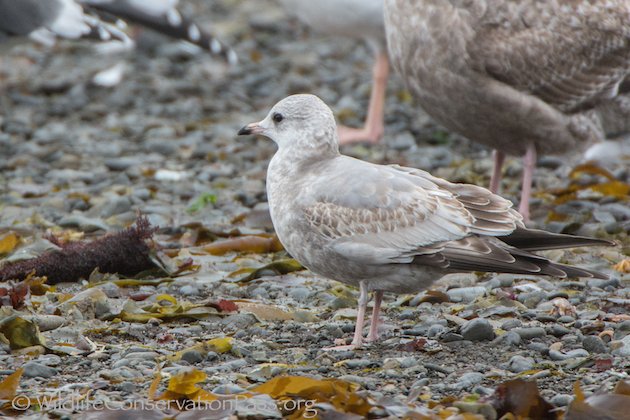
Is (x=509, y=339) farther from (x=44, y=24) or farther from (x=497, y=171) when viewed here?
(x=44, y=24)

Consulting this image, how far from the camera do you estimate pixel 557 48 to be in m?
7.03

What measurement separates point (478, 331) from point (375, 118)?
487cm

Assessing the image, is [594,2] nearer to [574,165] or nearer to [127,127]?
[574,165]

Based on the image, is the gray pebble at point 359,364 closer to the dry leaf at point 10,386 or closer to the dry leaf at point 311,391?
the dry leaf at point 311,391

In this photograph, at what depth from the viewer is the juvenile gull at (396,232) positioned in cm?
467

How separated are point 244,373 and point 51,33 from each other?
6139 millimetres

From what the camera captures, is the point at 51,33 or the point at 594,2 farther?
the point at 51,33

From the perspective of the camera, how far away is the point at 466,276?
19.4 ft

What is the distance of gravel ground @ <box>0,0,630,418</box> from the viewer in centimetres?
435

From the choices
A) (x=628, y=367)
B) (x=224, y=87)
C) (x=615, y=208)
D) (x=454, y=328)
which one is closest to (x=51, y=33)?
(x=224, y=87)

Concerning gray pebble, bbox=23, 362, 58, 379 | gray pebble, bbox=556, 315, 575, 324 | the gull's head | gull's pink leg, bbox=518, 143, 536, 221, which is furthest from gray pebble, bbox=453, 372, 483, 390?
gull's pink leg, bbox=518, 143, 536, 221

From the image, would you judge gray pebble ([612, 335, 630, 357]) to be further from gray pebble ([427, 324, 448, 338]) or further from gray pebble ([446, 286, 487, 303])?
gray pebble ([446, 286, 487, 303])

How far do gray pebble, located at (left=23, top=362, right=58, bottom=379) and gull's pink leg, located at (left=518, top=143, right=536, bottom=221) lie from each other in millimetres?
3424

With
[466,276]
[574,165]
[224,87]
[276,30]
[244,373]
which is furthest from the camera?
[276,30]
